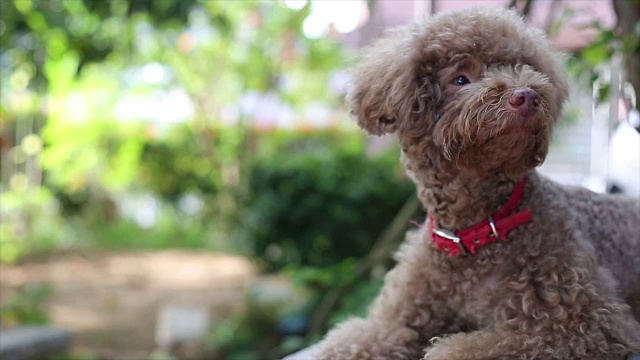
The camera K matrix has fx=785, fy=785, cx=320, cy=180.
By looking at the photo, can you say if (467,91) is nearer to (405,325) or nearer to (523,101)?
(523,101)

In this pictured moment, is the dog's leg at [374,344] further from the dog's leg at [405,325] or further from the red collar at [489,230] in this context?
the red collar at [489,230]

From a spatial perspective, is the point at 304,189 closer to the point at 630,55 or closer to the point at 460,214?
the point at 630,55

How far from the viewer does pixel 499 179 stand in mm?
1986

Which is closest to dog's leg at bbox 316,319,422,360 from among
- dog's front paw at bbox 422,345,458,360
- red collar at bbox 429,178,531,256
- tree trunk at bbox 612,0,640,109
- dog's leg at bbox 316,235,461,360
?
dog's leg at bbox 316,235,461,360

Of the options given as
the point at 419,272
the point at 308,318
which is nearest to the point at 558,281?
the point at 419,272

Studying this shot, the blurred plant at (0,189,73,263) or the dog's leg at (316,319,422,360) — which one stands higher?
the blurred plant at (0,189,73,263)

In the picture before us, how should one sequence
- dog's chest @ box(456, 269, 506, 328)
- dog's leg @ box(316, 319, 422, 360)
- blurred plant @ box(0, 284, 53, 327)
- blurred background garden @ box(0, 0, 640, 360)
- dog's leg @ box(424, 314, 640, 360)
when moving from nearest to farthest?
1. dog's leg @ box(424, 314, 640, 360)
2. dog's chest @ box(456, 269, 506, 328)
3. dog's leg @ box(316, 319, 422, 360)
4. blurred background garden @ box(0, 0, 640, 360)
5. blurred plant @ box(0, 284, 53, 327)

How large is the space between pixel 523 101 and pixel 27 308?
16.1 ft

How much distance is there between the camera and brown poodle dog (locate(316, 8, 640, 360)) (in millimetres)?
1813

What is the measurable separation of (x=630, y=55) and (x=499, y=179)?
1491 mm

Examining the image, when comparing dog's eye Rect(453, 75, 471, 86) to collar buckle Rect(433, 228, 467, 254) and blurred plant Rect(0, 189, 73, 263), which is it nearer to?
collar buckle Rect(433, 228, 467, 254)

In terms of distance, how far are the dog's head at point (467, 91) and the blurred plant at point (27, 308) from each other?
4213mm

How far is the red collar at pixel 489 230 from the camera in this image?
197 centimetres

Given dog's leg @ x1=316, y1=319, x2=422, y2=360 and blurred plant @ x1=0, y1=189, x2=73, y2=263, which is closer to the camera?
dog's leg @ x1=316, y1=319, x2=422, y2=360
